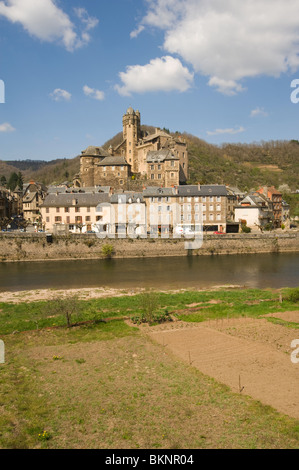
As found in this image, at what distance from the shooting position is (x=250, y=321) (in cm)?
1755

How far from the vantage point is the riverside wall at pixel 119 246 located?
140ft

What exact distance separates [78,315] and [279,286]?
1843 centimetres

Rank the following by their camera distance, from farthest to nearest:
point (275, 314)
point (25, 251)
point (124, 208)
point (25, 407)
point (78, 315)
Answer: point (124, 208), point (25, 251), point (275, 314), point (78, 315), point (25, 407)

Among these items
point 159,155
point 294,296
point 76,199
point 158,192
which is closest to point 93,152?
point 159,155

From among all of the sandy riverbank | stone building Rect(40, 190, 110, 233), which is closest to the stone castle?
stone building Rect(40, 190, 110, 233)

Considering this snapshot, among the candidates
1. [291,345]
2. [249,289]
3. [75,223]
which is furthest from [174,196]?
[291,345]

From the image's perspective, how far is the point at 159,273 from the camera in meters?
34.8

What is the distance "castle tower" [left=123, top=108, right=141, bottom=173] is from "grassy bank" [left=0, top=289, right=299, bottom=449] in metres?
63.5

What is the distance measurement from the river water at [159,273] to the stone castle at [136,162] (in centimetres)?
2367

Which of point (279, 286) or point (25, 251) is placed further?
point (25, 251)

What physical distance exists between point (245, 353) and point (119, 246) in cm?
3250

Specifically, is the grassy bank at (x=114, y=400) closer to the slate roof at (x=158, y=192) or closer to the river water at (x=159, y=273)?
the river water at (x=159, y=273)

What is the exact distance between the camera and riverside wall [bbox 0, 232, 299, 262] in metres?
42.8

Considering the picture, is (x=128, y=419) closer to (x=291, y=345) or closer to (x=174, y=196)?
(x=291, y=345)
